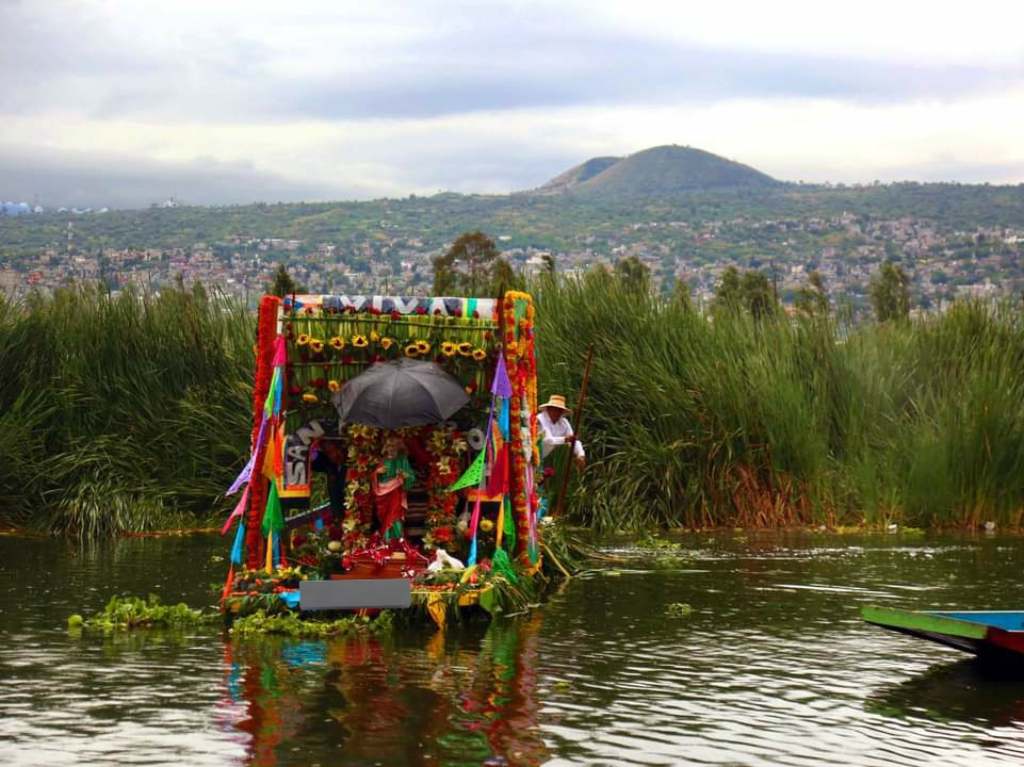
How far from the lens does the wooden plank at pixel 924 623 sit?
42.1 ft

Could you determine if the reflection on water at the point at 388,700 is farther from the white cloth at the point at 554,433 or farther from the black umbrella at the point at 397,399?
the white cloth at the point at 554,433

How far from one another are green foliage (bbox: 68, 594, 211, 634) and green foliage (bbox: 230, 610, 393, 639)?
0.56 metres

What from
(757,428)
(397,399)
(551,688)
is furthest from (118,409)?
(551,688)

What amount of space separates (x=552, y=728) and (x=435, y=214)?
155 metres

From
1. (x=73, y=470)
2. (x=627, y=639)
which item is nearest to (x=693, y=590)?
(x=627, y=639)

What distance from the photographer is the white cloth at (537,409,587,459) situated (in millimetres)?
20641

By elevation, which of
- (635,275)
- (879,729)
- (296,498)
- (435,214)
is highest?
(435,214)

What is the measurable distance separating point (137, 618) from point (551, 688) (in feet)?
14.8

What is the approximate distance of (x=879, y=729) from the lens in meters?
11.3

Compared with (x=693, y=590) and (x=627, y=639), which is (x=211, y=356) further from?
(x=627, y=639)

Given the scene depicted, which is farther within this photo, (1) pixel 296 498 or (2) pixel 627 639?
(1) pixel 296 498

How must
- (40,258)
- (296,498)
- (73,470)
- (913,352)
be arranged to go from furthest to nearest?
1. (40,258)
2. (913,352)
3. (73,470)
4. (296,498)

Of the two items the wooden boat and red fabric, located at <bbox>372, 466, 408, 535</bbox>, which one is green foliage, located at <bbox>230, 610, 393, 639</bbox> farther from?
the wooden boat

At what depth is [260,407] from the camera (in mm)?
16438
